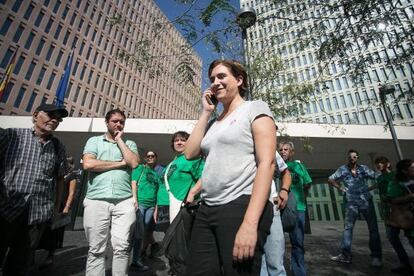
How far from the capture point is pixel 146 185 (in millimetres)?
5043

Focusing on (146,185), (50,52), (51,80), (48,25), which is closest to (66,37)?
(48,25)

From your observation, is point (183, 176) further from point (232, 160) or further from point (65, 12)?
point (65, 12)

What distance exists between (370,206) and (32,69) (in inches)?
1725

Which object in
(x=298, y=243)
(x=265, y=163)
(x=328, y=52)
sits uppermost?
(x=328, y=52)

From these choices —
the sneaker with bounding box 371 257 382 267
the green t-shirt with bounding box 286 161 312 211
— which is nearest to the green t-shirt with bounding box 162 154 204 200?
the green t-shirt with bounding box 286 161 312 211

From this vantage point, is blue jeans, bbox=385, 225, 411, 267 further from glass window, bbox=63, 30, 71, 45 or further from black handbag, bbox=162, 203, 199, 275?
glass window, bbox=63, 30, 71, 45

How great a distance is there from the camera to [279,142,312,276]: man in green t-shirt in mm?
3361

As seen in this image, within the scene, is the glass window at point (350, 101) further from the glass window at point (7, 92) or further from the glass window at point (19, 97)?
the glass window at point (7, 92)

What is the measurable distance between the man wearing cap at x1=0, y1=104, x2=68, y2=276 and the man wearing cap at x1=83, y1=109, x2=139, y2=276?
0.41m

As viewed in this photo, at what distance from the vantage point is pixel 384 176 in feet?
15.7

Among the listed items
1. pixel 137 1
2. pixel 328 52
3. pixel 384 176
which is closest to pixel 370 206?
pixel 384 176

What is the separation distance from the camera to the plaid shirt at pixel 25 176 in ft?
7.50

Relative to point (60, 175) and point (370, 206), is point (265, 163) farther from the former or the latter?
point (370, 206)

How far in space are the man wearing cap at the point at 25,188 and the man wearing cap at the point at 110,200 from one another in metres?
0.41
